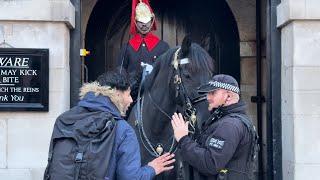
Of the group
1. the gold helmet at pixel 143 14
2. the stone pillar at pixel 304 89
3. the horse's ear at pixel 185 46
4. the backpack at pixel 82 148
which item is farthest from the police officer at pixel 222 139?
the gold helmet at pixel 143 14

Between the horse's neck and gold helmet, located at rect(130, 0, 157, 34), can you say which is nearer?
the horse's neck

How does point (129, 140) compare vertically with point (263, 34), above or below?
below

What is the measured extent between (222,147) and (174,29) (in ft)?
14.3

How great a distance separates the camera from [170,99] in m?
4.45

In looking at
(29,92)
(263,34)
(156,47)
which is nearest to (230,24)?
(263,34)

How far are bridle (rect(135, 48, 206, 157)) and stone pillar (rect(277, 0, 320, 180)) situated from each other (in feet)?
4.52

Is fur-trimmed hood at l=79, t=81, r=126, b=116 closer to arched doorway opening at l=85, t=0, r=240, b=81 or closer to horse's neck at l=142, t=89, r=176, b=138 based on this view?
horse's neck at l=142, t=89, r=176, b=138

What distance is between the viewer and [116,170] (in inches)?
134

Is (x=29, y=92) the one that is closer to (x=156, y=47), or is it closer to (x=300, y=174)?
(x=156, y=47)

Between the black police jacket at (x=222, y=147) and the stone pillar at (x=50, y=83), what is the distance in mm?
1915

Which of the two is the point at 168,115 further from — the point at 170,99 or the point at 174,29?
the point at 174,29

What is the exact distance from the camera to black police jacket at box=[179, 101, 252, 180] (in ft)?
11.9

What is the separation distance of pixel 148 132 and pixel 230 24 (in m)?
3.60

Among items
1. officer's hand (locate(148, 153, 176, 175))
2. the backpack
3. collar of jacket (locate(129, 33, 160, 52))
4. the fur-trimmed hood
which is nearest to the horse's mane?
officer's hand (locate(148, 153, 176, 175))
